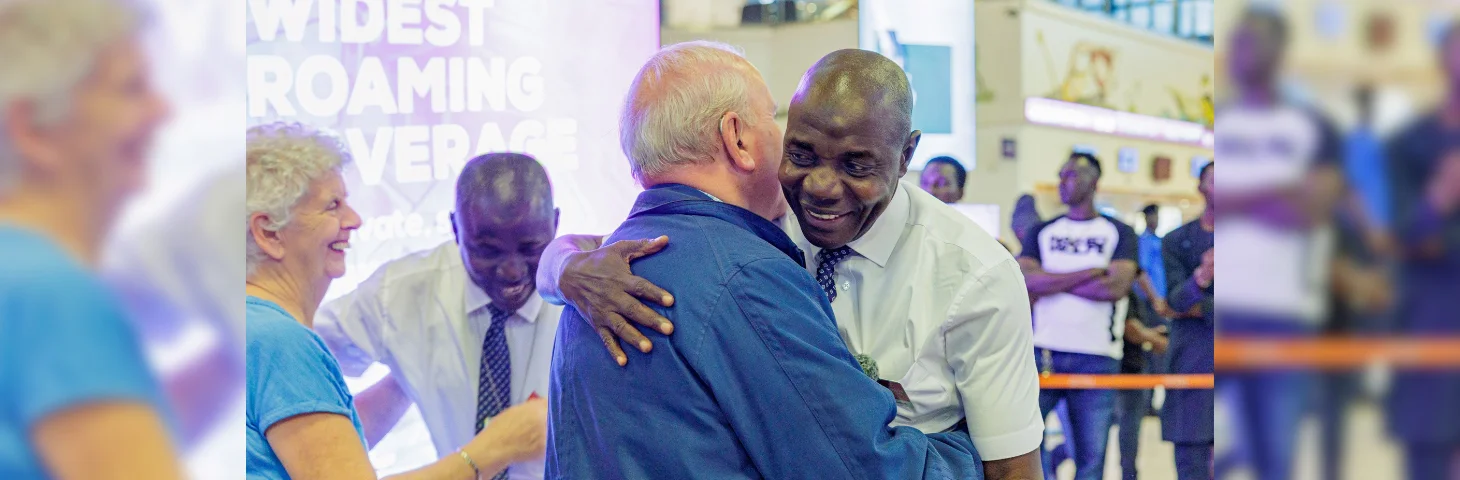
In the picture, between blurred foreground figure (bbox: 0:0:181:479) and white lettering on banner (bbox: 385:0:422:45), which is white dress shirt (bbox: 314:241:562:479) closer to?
white lettering on banner (bbox: 385:0:422:45)

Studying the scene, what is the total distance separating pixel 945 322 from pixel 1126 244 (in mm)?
4270

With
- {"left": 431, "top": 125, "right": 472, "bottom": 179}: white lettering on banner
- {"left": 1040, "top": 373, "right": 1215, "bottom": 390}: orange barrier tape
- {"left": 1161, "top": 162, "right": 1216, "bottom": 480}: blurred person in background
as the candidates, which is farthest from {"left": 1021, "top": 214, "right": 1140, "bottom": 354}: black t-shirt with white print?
{"left": 431, "top": 125, "right": 472, "bottom": 179}: white lettering on banner

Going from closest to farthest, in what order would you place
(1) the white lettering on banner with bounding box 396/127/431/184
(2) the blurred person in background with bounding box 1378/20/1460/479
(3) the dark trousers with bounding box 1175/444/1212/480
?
(2) the blurred person in background with bounding box 1378/20/1460/479, (1) the white lettering on banner with bounding box 396/127/431/184, (3) the dark trousers with bounding box 1175/444/1212/480

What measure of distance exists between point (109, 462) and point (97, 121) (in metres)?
0.30

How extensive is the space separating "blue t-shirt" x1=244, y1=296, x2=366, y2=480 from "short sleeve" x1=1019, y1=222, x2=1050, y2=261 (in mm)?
4436

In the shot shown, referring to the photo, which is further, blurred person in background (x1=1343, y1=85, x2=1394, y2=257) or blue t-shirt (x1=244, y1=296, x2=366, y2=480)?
blue t-shirt (x1=244, y1=296, x2=366, y2=480)

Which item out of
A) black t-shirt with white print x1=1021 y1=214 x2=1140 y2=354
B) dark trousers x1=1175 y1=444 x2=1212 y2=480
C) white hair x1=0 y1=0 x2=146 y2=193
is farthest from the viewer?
black t-shirt with white print x1=1021 y1=214 x2=1140 y2=354

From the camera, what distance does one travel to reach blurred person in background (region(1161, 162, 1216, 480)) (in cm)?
545

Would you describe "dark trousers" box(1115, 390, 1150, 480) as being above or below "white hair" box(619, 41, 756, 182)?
below

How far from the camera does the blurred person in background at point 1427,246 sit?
65 centimetres

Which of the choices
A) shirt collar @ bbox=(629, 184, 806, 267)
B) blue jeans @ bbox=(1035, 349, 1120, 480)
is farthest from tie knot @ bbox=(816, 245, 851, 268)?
blue jeans @ bbox=(1035, 349, 1120, 480)

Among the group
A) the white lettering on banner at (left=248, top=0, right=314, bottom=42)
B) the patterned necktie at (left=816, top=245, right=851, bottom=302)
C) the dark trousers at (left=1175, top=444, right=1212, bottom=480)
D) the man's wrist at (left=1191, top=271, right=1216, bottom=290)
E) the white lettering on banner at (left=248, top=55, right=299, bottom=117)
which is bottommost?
the dark trousers at (left=1175, top=444, right=1212, bottom=480)

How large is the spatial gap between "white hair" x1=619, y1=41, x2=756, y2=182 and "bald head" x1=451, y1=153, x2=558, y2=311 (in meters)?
1.80

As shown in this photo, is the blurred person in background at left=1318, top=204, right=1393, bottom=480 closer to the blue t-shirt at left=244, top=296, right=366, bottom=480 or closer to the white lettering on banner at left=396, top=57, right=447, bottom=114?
the blue t-shirt at left=244, top=296, right=366, bottom=480
